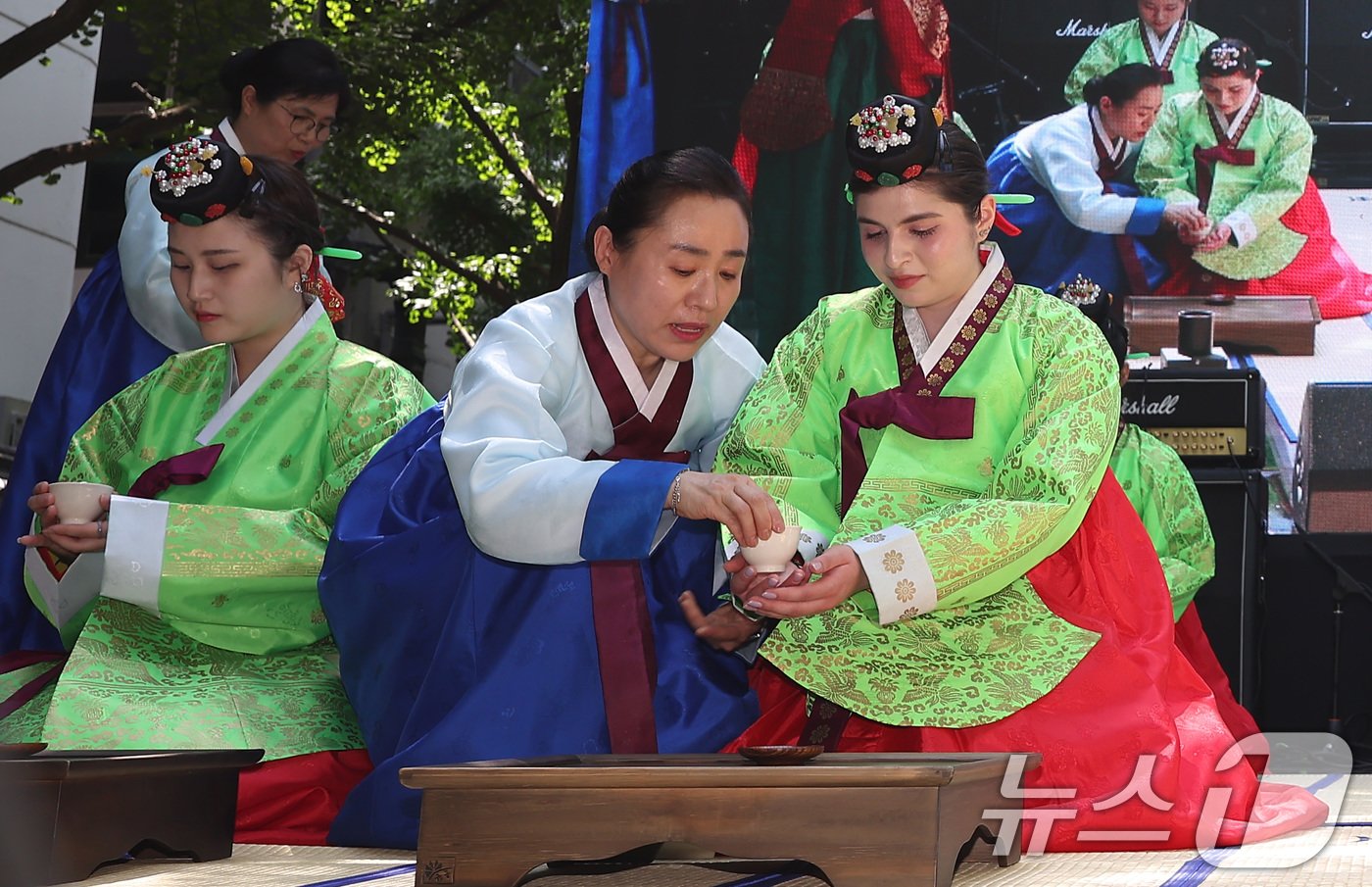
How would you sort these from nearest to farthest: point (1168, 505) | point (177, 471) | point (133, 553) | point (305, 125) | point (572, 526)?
point (572, 526) < point (133, 553) < point (177, 471) < point (305, 125) < point (1168, 505)

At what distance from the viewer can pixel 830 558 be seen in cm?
242

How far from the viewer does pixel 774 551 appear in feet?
7.78

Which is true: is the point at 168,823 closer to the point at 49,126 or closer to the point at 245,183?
the point at 245,183

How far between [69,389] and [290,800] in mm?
1390

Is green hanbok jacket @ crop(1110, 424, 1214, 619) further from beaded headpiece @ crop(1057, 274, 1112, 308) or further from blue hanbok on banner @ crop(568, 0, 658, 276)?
blue hanbok on banner @ crop(568, 0, 658, 276)

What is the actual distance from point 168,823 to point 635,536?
0.81m

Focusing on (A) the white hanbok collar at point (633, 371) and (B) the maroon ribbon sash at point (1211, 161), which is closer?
(A) the white hanbok collar at point (633, 371)

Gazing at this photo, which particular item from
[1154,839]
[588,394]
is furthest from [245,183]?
[1154,839]

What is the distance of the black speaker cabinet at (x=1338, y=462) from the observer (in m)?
4.75

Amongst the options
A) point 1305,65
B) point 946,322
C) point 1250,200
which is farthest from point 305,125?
point 1305,65

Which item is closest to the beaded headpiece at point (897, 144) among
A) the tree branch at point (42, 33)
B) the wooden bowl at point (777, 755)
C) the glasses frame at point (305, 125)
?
the wooden bowl at point (777, 755)

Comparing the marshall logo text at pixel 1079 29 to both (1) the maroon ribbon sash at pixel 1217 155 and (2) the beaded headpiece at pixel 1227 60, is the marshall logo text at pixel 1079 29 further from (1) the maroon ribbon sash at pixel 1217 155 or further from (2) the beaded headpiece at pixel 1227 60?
(1) the maroon ribbon sash at pixel 1217 155

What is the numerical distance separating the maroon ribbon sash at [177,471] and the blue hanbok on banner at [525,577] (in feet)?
1.13

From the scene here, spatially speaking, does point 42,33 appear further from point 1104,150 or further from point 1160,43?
point 1160,43
